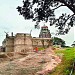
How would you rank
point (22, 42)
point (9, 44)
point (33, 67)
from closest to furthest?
point (33, 67) → point (22, 42) → point (9, 44)

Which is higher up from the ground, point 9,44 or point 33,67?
point 9,44

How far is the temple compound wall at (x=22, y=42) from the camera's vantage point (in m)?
99.7

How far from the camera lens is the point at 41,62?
43.5 metres

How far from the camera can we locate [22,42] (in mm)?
100562

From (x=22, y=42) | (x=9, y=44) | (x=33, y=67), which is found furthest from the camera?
(x=9, y=44)

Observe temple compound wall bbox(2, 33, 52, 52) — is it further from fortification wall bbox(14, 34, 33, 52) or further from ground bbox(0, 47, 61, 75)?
ground bbox(0, 47, 61, 75)

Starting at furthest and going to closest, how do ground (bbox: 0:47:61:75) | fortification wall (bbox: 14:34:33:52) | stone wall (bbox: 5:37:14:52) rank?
stone wall (bbox: 5:37:14:52)
fortification wall (bbox: 14:34:33:52)
ground (bbox: 0:47:61:75)

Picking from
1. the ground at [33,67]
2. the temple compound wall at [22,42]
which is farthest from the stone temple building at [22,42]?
the ground at [33,67]

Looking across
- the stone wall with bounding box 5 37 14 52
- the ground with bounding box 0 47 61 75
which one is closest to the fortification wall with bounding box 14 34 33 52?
the stone wall with bounding box 5 37 14 52

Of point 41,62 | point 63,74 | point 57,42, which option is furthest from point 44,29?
point 63,74

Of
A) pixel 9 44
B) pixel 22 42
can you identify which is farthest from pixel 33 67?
pixel 9 44

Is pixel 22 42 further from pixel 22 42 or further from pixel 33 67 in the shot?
pixel 33 67

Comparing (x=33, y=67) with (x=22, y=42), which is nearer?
(x=33, y=67)

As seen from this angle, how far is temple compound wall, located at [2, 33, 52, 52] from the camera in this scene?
327 feet
